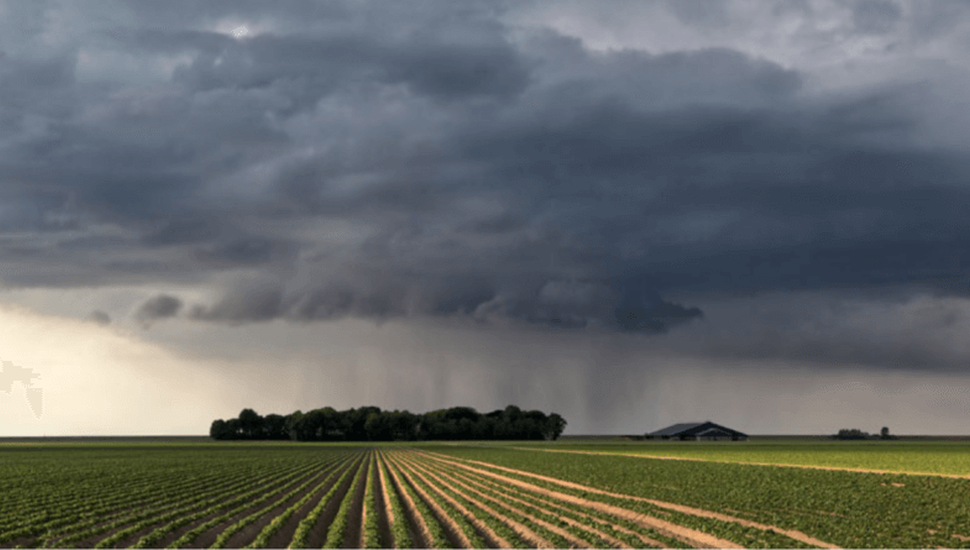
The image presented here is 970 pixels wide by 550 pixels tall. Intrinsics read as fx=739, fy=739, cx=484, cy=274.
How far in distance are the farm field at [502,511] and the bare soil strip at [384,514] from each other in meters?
0.16

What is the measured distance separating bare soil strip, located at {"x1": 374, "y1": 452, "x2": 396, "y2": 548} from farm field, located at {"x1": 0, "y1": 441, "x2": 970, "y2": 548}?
0.16 meters

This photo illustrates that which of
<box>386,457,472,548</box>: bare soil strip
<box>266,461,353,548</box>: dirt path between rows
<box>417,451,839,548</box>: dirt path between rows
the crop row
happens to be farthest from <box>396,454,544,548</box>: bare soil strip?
<box>417,451,839,548</box>: dirt path between rows

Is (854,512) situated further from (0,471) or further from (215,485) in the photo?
(0,471)

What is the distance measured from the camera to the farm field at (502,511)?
26.9 meters

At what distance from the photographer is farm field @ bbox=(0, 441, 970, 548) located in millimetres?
26938

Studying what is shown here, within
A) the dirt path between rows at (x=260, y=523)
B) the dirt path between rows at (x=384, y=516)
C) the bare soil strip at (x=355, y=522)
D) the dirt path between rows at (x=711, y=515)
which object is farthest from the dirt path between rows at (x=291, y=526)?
the dirt path between rows at (x=711, y=515)

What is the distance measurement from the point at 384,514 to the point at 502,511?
18.3ft

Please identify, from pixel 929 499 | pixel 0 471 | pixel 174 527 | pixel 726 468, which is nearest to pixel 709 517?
pixel 929 499

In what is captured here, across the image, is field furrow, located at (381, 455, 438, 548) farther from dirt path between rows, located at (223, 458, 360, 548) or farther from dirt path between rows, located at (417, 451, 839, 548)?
dirt path between rows, located at (417, 451, 839, 548)

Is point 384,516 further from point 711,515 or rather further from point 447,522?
point 711,515

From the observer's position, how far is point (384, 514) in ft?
113

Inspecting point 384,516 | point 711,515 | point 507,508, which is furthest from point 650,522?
point 384,516

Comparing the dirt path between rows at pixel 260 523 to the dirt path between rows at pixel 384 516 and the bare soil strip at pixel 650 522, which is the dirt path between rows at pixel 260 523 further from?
the bare soil strip at pixel 650 522

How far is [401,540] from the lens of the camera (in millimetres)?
26516
